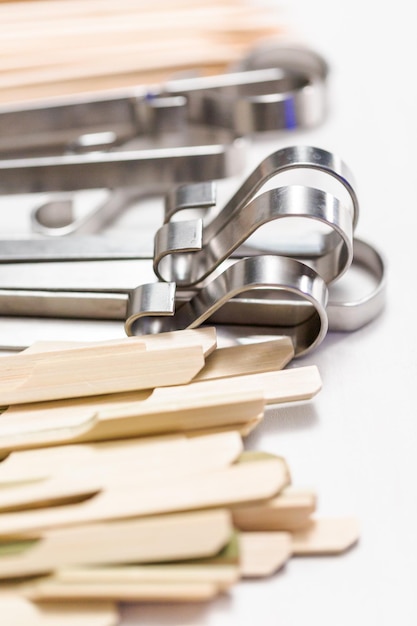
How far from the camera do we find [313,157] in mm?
800

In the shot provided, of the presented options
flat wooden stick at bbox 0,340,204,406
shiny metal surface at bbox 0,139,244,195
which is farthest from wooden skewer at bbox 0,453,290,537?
shiny metal surface at bbox 0,139,244,195

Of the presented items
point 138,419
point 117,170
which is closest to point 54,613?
point 138,419

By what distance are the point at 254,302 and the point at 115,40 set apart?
687 mm

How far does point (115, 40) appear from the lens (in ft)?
4.33

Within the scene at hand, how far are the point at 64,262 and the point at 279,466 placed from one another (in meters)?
0.36

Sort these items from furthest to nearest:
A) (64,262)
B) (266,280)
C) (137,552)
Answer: (64,262)
(266,280)
(137,552)

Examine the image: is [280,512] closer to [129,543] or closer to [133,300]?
[129,543]

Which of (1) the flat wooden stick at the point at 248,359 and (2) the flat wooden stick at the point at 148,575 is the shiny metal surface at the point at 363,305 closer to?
(1) the flat wooden stick at the point at 248,359

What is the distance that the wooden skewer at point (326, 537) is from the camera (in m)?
0.67

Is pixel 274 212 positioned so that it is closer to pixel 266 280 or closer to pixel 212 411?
pixel 266 280

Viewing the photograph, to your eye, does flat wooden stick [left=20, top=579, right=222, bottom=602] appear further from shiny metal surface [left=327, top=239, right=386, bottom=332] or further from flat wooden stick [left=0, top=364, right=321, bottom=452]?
shiny metal surface [left=327, top=239, right=386, bottom=332]

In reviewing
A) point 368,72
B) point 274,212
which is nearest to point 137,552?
point 274,212

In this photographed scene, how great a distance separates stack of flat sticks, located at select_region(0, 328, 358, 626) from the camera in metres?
0.63

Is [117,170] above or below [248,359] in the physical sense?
above
